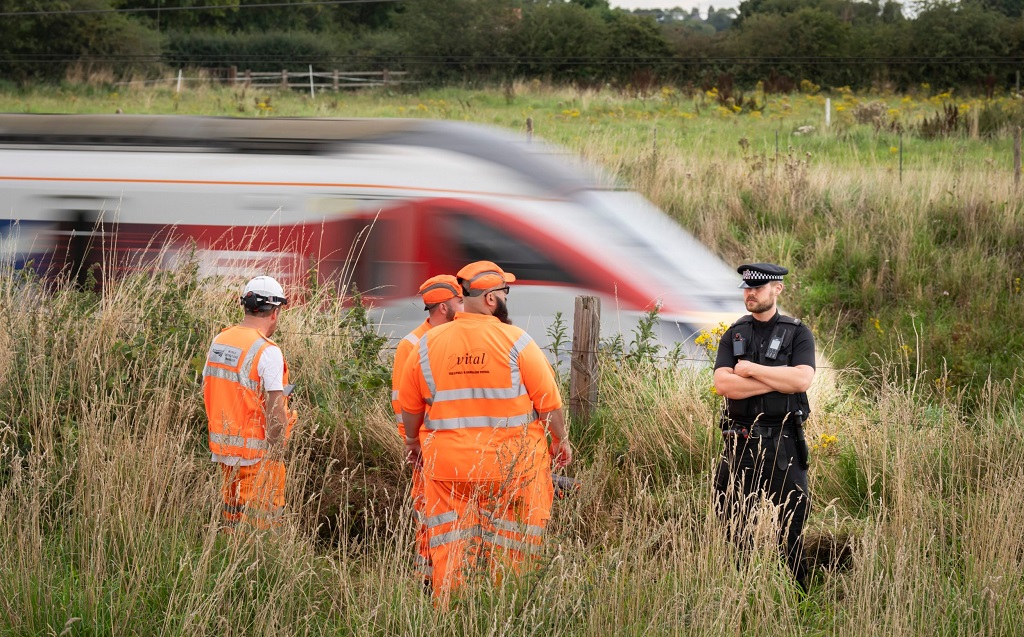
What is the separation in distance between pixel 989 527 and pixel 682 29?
4287 centimetres

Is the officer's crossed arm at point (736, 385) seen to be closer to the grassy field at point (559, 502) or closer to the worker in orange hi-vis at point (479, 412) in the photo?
the grassy field at point (559, 502)

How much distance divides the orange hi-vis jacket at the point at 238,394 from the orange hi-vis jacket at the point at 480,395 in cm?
87

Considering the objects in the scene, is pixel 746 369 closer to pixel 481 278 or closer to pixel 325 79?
pixel 481 278

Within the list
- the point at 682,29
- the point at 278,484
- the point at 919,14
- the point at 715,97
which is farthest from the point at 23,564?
the point at 682,29

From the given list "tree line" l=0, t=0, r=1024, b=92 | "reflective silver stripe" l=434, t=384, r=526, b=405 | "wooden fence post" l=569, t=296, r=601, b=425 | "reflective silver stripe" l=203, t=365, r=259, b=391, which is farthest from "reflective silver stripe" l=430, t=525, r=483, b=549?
"tree line" l=0, t=0, r=1024, b=92

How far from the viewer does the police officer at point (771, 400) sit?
5082mm

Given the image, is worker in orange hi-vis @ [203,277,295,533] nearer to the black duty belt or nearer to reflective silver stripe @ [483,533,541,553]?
reflective silver stripe @ [483,533,541,553]

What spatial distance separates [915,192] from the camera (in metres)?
14.4

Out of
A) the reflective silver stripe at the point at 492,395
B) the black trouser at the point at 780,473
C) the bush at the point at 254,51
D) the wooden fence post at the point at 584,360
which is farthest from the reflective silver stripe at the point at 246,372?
the bush at the point at 254,51

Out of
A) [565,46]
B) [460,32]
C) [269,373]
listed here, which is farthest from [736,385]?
[460,32]

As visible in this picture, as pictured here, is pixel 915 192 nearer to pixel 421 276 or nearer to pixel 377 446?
pixel 421 276

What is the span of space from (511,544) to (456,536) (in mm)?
225

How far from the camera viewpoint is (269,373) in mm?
4805

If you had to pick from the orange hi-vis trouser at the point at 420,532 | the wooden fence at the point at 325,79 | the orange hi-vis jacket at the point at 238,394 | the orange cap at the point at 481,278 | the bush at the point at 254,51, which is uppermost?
the bush at the point at 254,51
